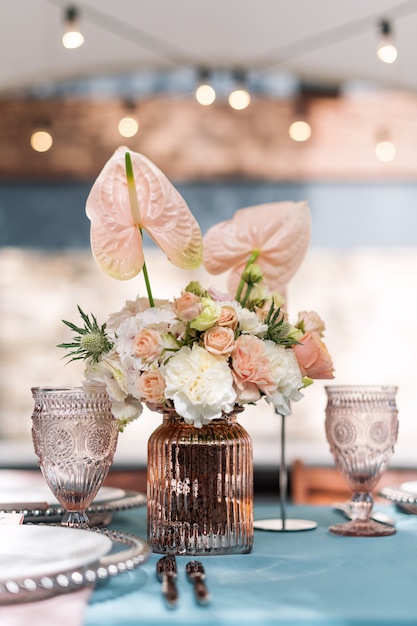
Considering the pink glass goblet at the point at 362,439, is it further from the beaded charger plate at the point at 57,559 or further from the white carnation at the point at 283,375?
the beaded charger plate at the point at 57,559

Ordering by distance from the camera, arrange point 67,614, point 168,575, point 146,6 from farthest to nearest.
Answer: point 146,6
point 168,575
point 67,614

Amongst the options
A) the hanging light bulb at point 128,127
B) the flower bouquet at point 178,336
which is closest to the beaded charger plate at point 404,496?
the flower bouquet at point 178,336

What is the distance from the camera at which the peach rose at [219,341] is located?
3.04 ft

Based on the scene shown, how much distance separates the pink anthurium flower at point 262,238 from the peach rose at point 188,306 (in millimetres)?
305

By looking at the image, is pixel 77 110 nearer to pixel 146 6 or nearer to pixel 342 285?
pixel 146 6

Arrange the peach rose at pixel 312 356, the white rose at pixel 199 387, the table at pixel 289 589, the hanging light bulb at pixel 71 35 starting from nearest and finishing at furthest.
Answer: the table at pixel 289 589 → the white rose at pixel 199 387 → the peach rose at pixel 312 356 → the hanging light bulb at pixel 71 35

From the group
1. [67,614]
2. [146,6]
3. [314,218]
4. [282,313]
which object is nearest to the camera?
[67,614]

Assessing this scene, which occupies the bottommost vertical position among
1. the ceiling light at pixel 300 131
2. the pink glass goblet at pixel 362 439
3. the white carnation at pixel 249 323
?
the pink glass goblet at pixel 362 439

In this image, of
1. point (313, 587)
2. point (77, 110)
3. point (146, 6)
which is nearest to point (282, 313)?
point (313, 587)

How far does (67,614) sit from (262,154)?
11.0 feet

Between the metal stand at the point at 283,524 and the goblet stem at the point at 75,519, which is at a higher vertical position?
the goblet stem at the point at 75,519

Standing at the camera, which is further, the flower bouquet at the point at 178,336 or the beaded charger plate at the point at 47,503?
the beaded charger plate at the point at 47,503

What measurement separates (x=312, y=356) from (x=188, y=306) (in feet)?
0.60

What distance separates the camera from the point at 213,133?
3902 millimetres
